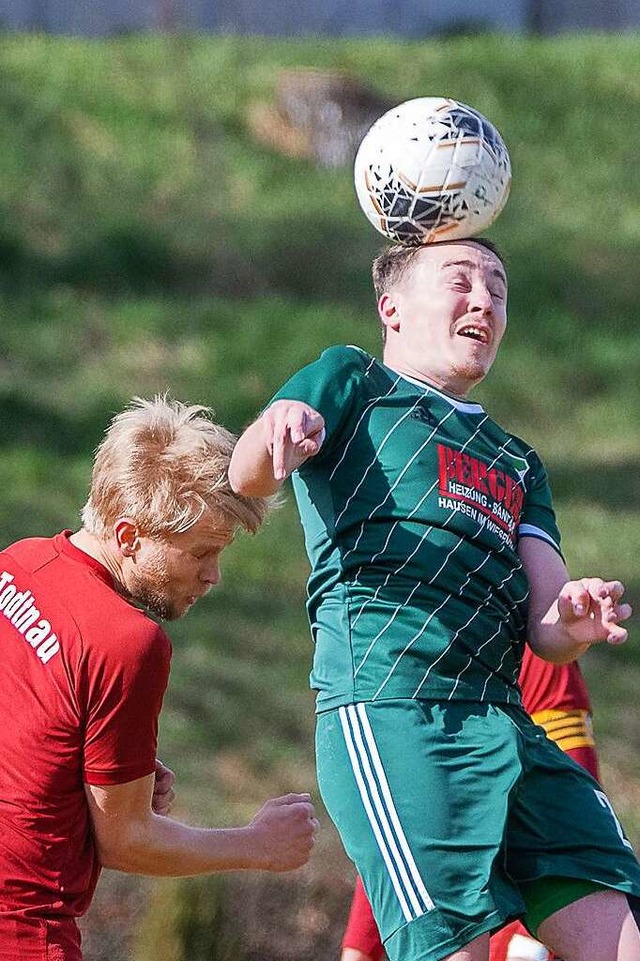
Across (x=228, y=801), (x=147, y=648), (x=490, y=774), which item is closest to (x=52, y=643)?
(x=147, y=648)

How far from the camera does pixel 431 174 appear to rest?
3.67m

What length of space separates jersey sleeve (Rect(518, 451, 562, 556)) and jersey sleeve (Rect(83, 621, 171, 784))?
3.11ft

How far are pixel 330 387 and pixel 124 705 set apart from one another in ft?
2.56

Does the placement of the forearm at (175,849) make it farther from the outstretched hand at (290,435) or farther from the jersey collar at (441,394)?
the jersey collar at (441,394)

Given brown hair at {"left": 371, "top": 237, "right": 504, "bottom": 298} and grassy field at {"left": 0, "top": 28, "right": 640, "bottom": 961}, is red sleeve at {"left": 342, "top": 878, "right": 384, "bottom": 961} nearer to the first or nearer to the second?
brown hair at {"left": 371, "top": 237, "right": 504, "bottom": 298}

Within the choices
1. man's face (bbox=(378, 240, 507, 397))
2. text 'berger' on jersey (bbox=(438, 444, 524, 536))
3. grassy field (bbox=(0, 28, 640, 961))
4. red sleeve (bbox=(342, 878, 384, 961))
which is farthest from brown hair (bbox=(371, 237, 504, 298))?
grassy field (bbox=(0, 28, 640, 961))

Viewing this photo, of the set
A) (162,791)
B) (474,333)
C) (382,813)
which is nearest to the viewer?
(382,813)

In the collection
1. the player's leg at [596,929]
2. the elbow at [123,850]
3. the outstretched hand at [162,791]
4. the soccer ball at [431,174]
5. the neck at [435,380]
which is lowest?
the player's leg at [596,929]

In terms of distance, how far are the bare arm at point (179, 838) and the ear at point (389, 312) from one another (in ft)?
3.58

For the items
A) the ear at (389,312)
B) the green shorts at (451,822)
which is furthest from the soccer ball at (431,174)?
the green shorts at (451,822)

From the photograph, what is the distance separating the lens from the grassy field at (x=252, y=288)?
9.19 m

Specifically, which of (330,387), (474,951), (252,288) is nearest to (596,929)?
(474,951)

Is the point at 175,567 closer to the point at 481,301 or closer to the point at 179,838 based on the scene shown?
the point at 179,838

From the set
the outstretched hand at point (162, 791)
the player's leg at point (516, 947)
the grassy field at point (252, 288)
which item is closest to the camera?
the outstretched hand at point (162, 791)
